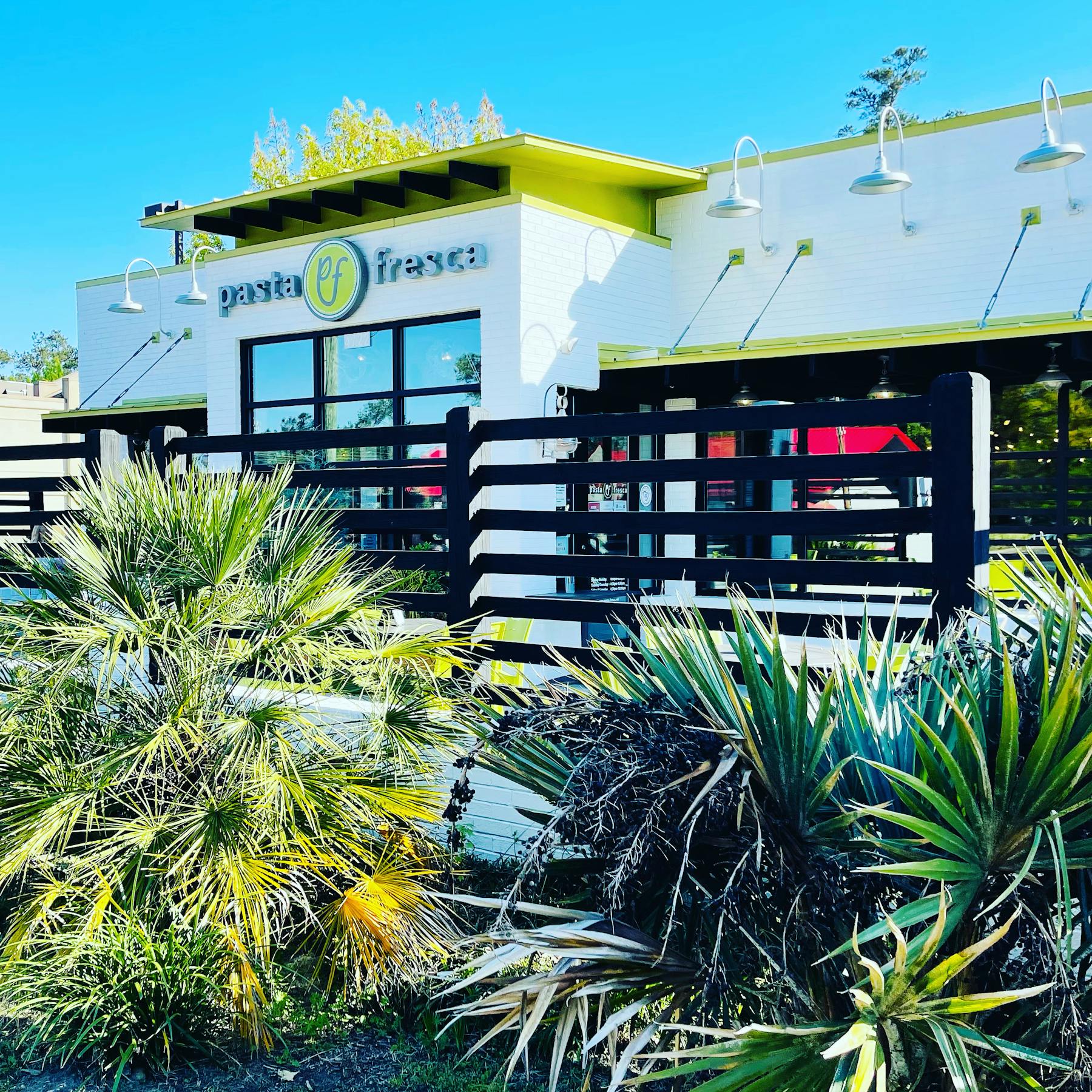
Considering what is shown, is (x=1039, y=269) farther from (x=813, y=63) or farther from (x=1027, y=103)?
(x=813, y=63)

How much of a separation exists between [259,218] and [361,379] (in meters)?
2.51

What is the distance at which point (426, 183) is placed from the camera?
11.1 metres

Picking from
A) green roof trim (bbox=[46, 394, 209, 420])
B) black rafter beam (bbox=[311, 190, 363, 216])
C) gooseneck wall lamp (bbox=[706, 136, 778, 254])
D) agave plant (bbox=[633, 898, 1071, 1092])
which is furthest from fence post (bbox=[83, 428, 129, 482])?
green roof trim (bbox=[46, 394, 209, 420])

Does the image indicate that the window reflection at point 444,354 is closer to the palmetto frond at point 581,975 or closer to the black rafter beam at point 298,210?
the black rafter beam at point 298,210

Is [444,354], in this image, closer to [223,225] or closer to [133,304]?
[223,225]

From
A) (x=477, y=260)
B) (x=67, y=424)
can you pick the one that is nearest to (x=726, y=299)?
(x=477, y=260)

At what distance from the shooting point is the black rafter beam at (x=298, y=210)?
12203 mm

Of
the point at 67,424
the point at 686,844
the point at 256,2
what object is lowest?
the point at 686,844

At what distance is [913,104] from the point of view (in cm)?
4388

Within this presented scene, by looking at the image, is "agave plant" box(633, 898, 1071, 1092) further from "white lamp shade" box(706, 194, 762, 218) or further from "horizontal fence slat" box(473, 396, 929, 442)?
"white lamp shade" box(706, 194, 762, 218)

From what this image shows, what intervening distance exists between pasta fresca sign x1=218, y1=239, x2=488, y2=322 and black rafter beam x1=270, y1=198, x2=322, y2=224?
0.47 metres

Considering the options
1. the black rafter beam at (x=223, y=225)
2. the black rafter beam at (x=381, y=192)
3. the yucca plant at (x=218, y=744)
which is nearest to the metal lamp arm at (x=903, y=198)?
the black rafter beam at (x=381, y=192)

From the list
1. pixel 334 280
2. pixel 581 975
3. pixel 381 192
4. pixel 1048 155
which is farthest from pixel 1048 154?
pixel 581 975

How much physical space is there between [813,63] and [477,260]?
39824 mm
